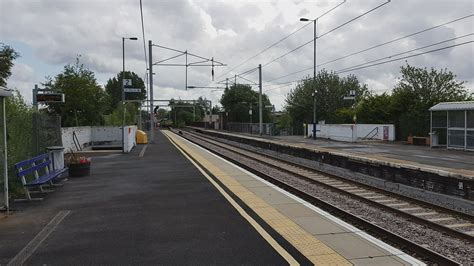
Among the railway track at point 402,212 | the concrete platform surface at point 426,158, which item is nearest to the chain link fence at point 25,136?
the railway track at point 402,212

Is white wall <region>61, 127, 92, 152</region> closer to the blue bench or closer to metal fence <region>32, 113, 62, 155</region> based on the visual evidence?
metal fence <region>32, 113, 62, 155</region>

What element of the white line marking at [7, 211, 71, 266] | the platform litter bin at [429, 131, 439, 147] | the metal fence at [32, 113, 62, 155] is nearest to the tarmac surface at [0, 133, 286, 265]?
the white line marking at [7, 211, 71, 266]

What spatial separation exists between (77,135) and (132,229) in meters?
21.6

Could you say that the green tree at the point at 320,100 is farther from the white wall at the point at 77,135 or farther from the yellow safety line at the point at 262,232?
the yellow safety line at the point at 262,232

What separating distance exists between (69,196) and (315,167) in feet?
37.3

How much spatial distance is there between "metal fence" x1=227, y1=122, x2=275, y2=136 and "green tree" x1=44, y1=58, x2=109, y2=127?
1180 inches

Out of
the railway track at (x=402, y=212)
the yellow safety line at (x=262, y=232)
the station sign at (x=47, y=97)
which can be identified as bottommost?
the railway track at (x=402, y=212)

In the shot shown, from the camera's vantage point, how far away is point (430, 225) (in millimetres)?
8797

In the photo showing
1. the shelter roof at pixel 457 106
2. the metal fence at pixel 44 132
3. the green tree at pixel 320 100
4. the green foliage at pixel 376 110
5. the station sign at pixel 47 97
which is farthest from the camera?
the green tree at pixel 320 100

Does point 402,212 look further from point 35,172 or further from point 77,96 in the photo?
point 77,96

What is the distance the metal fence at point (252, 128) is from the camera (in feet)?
207

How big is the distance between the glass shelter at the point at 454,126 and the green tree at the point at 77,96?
25.2 metres

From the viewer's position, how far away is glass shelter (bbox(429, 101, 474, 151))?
93.6 ft

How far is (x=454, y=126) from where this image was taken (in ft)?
98.9
